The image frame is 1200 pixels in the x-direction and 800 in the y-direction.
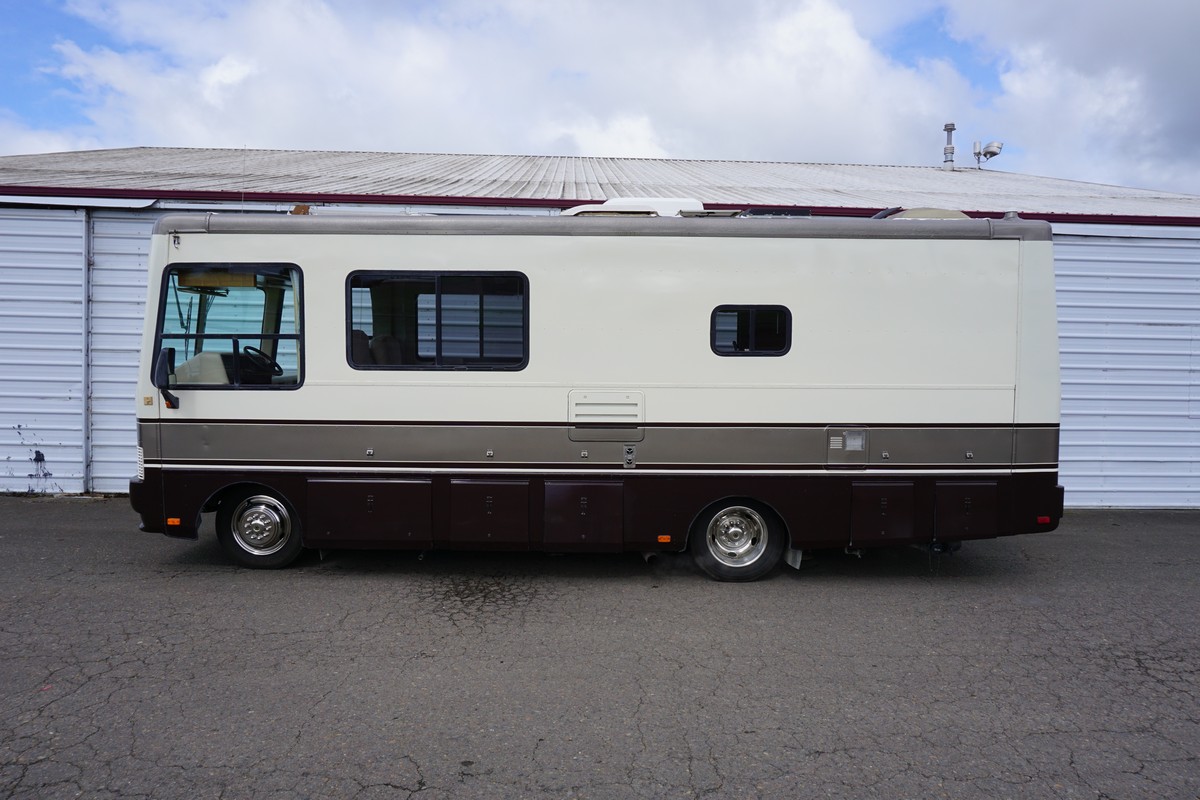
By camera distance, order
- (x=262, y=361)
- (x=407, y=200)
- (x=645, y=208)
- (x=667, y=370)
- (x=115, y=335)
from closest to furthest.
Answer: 1. (x=667, y=370)
2. (x=262, y=361)
3. (x=645, y=208)
4. (x=407, y=200)
5. (x=115, y=335)

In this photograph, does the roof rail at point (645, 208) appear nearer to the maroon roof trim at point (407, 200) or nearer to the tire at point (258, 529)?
the maroon roof trim at point (407, 200)

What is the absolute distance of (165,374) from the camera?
20.3 ft

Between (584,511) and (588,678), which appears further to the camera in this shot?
(584,511)

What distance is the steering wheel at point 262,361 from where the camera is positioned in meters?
6.23

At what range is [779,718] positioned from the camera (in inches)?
160

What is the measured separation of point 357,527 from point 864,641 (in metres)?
3.84

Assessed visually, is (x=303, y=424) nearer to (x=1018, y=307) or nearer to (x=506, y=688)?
(x=506, y=688)

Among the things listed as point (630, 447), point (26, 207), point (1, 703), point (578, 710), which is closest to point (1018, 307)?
point (630, 447)

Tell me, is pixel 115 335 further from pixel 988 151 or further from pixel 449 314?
pixel 988 151

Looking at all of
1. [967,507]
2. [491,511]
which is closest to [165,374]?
[491,511]

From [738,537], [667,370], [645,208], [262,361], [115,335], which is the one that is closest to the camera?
[667,370]

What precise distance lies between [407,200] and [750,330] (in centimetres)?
519

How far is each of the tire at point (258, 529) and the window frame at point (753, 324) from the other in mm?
3626

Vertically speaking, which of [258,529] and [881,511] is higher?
[881,511]
